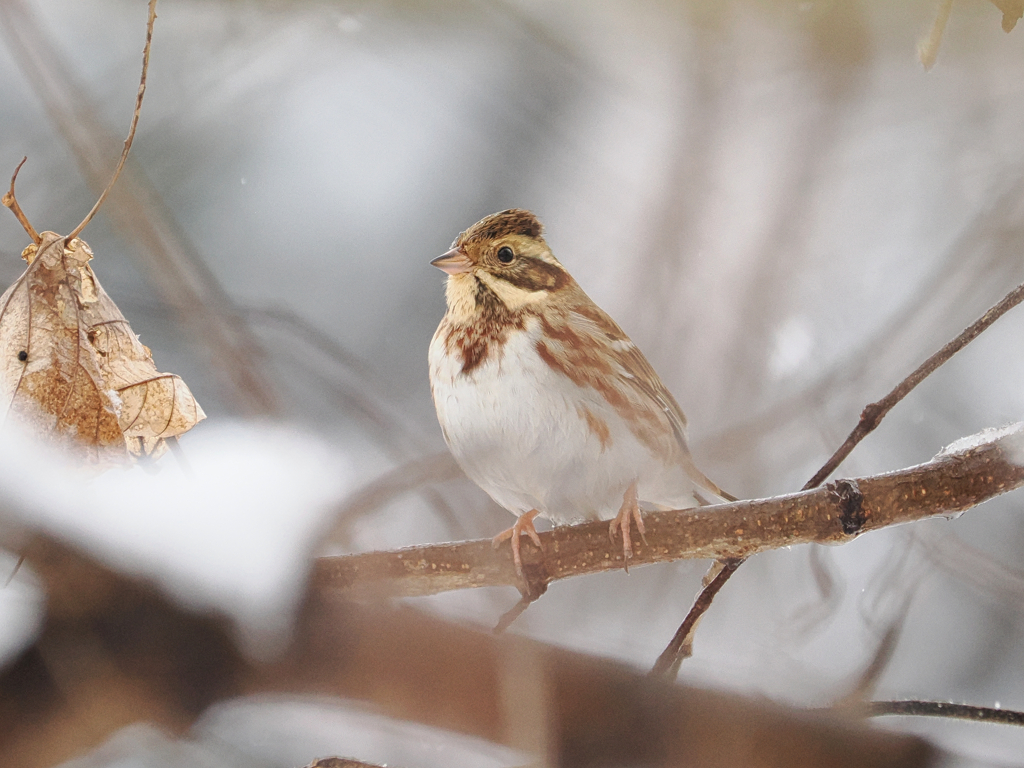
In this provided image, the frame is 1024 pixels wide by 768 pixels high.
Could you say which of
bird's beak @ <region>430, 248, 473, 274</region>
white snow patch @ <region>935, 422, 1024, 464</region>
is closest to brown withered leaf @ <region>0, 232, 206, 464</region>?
bird's beak @ <region>430, 248, 473, 274</region>

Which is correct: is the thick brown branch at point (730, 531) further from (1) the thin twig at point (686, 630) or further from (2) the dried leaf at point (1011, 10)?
(2) the dried leaf at point (1011, 10)

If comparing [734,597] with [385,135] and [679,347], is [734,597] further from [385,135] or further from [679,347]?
[385,135]

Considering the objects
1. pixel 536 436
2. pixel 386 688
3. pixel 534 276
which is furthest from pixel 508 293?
pixel 386 688

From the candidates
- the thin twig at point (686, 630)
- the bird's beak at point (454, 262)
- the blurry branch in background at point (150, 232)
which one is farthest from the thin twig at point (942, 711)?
the blurry branch in background at point (150, 232)

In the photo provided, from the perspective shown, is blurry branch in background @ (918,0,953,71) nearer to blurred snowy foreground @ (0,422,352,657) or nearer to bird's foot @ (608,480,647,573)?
bird's foot @ (608,480,647,573)

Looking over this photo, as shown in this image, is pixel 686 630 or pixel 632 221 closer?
pixel 686 630

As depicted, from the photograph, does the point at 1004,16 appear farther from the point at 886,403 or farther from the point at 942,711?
the point at 942,711
